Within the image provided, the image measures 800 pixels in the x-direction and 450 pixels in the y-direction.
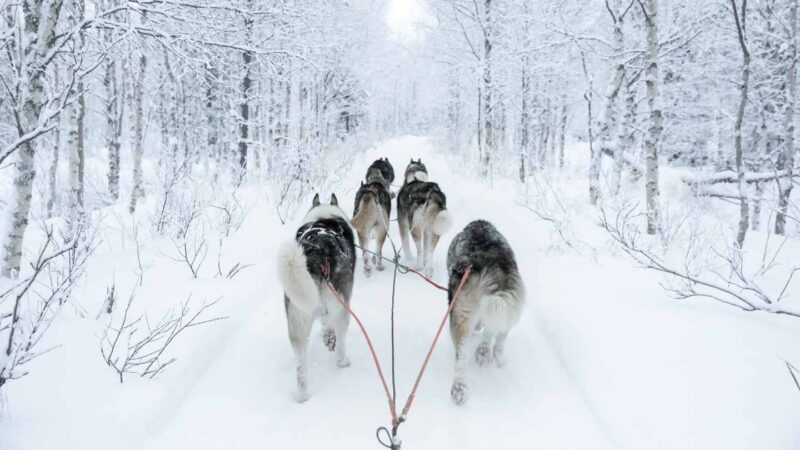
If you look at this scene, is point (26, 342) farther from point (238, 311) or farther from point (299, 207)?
point (299, 207)

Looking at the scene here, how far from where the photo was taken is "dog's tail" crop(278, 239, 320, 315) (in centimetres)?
250

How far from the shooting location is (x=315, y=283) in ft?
8.94

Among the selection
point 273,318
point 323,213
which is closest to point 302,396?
point 273,318

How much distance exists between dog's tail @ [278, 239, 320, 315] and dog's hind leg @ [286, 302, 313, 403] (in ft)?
0.63

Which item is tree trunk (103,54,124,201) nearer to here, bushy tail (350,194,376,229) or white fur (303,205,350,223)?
bushy tail (350,194,376,229)

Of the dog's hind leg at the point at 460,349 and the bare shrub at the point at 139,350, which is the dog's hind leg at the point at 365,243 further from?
the dog's hind leg at the point at 460,349

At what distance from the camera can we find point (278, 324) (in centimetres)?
390

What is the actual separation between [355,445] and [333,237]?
1.57m

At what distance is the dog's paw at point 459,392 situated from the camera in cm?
281

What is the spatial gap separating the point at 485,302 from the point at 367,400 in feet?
3.83

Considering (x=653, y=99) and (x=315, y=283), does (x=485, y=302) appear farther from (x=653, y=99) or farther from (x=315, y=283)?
(x=653, y=99)

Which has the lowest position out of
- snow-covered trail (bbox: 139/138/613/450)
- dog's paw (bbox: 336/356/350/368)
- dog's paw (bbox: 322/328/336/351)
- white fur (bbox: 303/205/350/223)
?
snow-covered trail (bbox: 139/138/613/450)

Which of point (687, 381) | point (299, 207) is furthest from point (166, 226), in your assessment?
point (687, 381)

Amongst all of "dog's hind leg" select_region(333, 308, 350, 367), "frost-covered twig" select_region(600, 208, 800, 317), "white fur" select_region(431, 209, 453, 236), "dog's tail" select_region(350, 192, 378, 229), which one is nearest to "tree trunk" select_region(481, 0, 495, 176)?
"dog's tail" select_region(350, 192, 378, 229)
